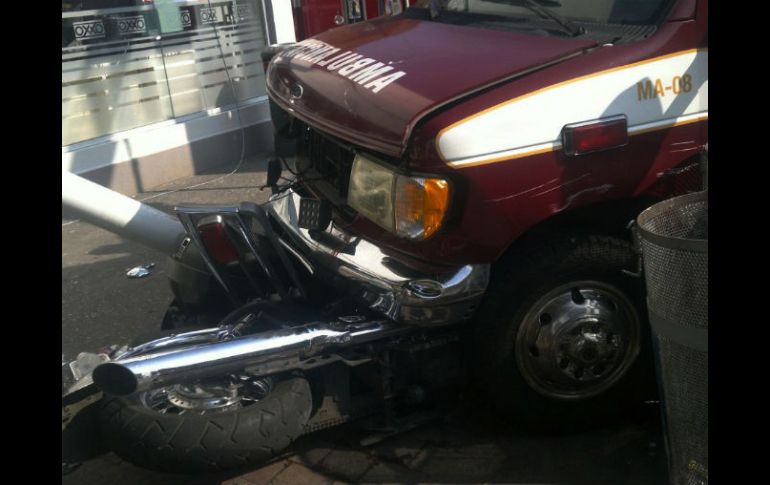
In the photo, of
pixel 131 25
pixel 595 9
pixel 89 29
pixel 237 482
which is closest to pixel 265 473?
pixel 237 482

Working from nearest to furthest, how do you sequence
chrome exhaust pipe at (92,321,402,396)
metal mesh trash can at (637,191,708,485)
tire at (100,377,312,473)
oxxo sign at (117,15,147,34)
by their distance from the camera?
metal mesh trash can at (637,191,708,485) → chrome exhaust pipe at (92,321,402,396) → tire at (100,377,312,473) → oxxo sign at (117,15,147,34)

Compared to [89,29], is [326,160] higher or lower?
lower

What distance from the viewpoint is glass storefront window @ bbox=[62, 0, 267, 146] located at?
7.40 metres

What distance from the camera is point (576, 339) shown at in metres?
3.27

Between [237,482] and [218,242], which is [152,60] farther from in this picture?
[237,482]

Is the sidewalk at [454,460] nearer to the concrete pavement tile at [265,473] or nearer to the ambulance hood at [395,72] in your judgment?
the concrete pavement tile at [265,473]

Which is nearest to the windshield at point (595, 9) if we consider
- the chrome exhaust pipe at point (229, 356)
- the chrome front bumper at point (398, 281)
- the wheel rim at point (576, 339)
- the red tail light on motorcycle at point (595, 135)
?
the red tail light on motorcycle at point (595, 135)

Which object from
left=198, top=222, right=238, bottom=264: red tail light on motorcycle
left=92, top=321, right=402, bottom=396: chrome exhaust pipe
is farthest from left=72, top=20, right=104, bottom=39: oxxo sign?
left=92, top=321, right=402, bottom=396: chrome exhaust pipe

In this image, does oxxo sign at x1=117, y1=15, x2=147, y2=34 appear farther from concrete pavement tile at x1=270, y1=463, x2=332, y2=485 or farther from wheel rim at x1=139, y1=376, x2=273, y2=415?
concrete pavement tile at x1=270, y1=463, x2=332, y2=485

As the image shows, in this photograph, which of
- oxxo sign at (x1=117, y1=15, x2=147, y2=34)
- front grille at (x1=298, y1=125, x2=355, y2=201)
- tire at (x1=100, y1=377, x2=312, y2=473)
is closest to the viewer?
tire at (x1=100, y1=377, x2=312, y2=473)

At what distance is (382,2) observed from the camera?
6645mm

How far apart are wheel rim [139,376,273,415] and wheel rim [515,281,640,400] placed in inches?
40.3

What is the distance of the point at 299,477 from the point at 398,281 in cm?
91
